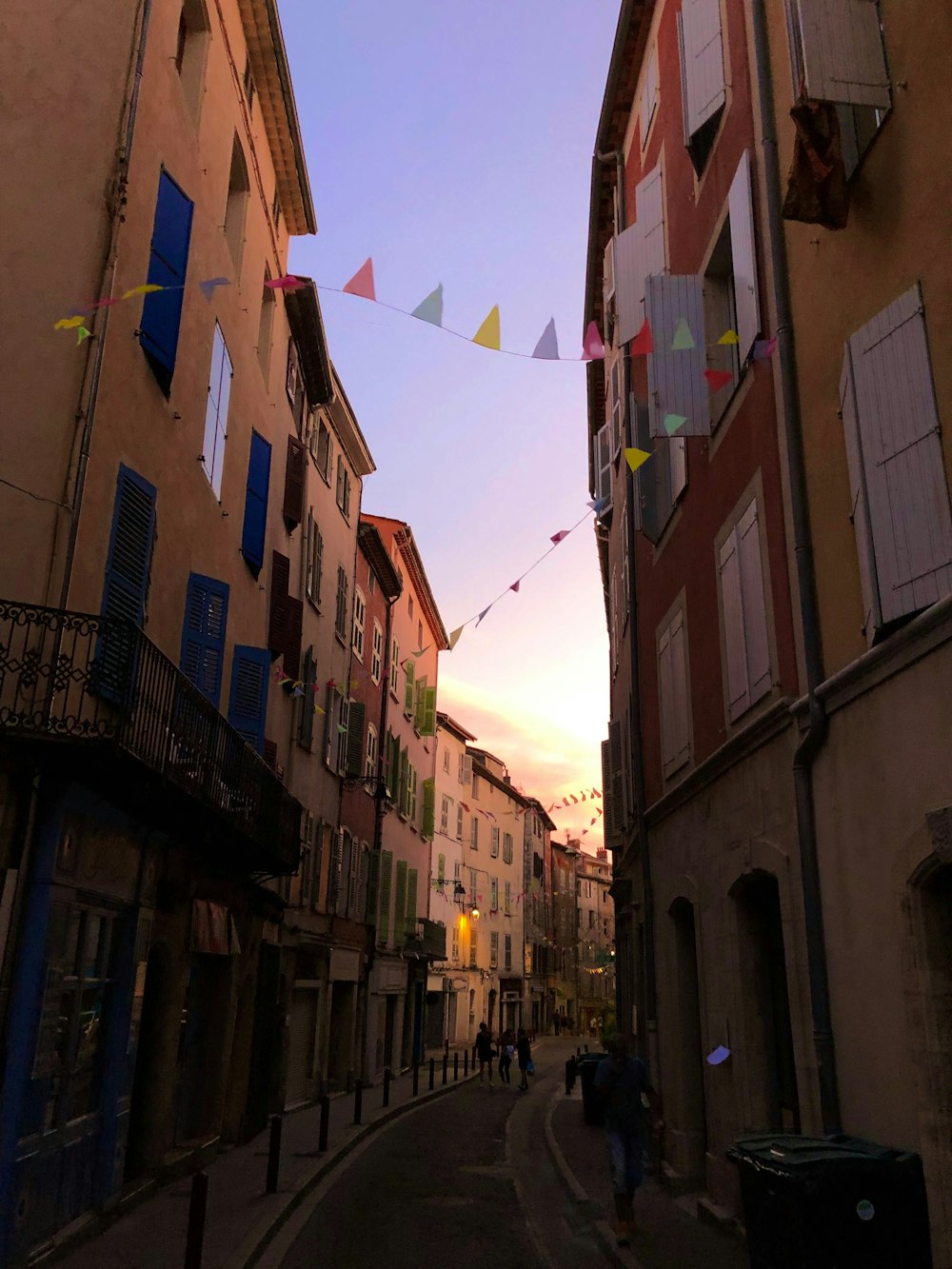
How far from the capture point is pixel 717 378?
1034 centimetres

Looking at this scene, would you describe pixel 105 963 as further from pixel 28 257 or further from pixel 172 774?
pixel 28 257

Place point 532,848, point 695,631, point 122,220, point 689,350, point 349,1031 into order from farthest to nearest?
point 532,848, point 349,1031, point 695,631, point 689,350, point 122,220

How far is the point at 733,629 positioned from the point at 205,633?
656cm

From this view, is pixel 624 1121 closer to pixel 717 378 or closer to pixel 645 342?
pixel 717 378

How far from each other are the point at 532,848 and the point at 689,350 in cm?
5685

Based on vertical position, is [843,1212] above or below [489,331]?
below

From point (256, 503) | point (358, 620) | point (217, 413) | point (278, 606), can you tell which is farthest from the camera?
point (358, 620)

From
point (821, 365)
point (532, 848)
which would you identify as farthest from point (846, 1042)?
point (532, 848)

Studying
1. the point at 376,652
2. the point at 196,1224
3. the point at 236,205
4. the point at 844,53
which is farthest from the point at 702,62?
the point at 376,652

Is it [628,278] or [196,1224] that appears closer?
[196,1224]

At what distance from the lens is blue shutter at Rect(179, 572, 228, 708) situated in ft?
42.2

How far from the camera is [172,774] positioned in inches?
394

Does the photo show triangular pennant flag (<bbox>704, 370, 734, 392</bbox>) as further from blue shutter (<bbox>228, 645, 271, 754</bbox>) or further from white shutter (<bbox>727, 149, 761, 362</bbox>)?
blue shutter (<bbox>228, 645, 271, 754</bbox>)

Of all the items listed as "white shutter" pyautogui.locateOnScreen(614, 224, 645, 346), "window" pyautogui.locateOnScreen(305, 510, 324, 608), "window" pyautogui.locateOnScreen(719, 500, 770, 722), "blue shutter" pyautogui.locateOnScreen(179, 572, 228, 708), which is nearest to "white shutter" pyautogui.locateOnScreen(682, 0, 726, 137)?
"white shutter" pyautogui.locateOnScreen(614, 224, 645, 346)
